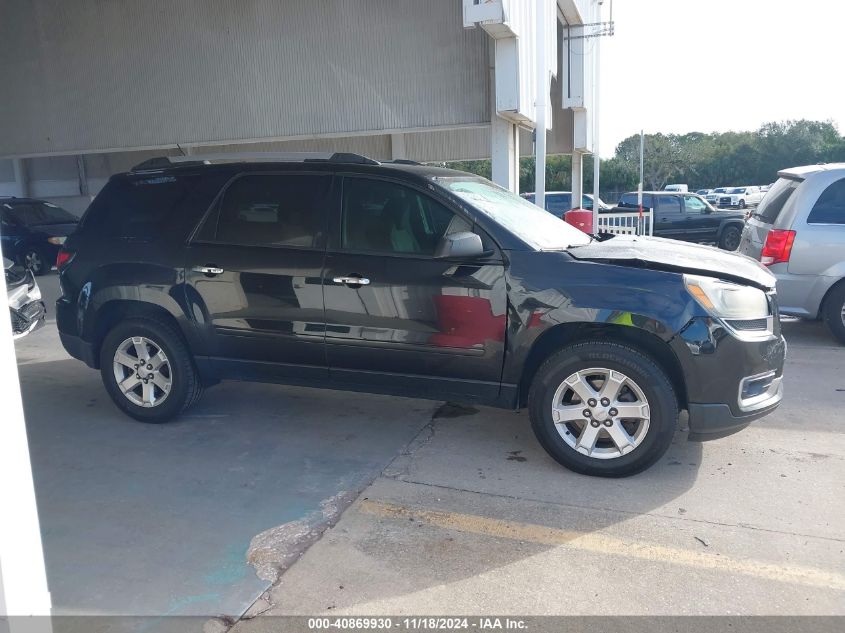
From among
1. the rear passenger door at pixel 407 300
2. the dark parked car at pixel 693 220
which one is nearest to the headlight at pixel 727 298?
the rear passenger door at pixel 407 300

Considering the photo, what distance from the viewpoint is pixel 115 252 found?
5250 mm

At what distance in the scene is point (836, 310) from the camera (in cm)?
731

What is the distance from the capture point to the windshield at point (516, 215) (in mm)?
4566

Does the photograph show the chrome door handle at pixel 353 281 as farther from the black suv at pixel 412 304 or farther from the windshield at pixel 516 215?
the windshield at pixel 516 215

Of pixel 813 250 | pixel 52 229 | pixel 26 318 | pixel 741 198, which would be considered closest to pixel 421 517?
pixel 26 318

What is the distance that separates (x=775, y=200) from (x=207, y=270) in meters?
6.35

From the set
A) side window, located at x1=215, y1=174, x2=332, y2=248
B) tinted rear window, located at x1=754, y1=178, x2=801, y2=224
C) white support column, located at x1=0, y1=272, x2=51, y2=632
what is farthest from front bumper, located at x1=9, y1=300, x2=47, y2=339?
tinted rear window, located at x1=754, y1=178, x2=801, y2=224

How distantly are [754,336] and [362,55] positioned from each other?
30.9ft

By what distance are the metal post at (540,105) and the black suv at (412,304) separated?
249 inches

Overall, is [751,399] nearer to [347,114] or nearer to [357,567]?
[357,567]

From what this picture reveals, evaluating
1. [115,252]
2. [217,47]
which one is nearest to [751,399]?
[115,252]

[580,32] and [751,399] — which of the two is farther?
[580,32]

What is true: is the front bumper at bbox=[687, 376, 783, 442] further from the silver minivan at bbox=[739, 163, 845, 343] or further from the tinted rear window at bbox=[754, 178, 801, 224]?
the tinted rear window at bbox=[754, 178, 801, 224]

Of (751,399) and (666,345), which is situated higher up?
(666,345)
